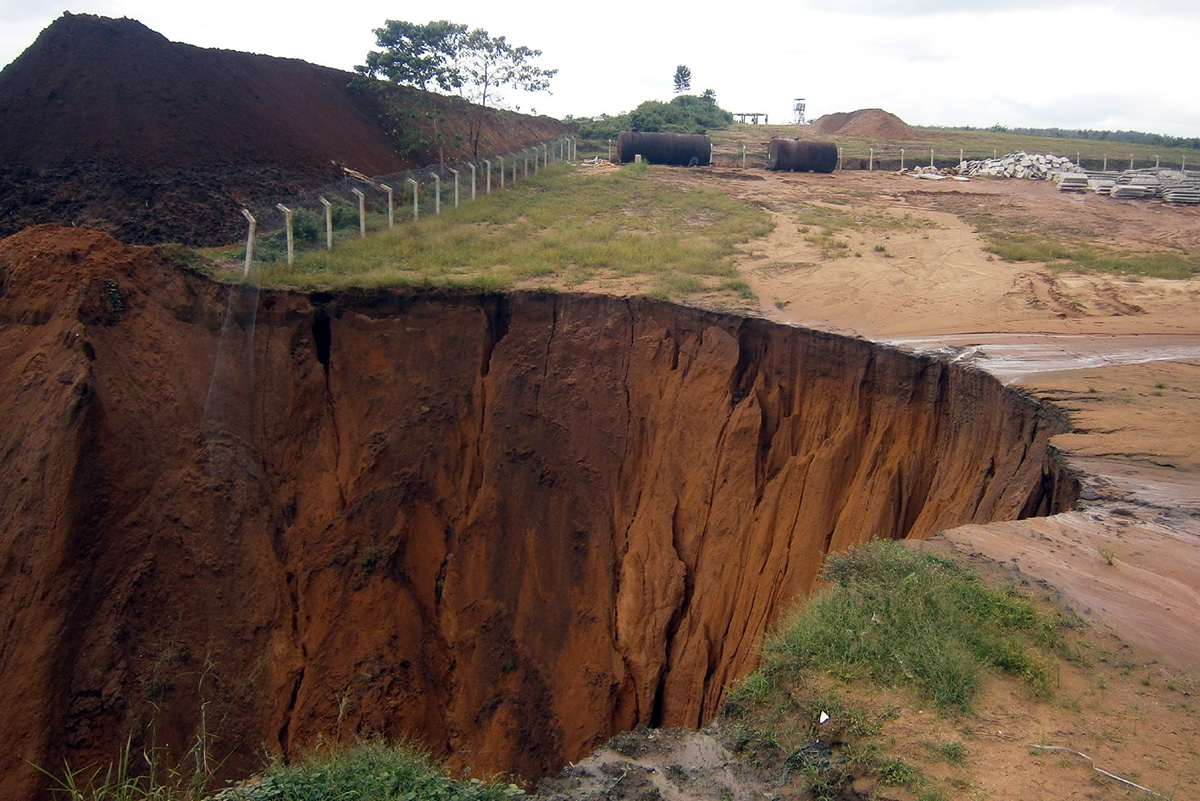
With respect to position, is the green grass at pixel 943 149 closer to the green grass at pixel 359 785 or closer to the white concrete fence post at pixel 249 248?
the white concrete fence post at pixel 249 248

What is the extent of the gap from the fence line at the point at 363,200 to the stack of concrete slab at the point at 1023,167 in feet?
52.4

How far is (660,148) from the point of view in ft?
98.6

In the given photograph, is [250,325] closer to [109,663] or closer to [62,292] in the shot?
[62,292]

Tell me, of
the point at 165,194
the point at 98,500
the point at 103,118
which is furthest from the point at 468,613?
the point at 103,118

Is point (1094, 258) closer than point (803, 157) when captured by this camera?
Answer: Yes

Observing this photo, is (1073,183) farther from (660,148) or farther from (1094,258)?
(660,148)

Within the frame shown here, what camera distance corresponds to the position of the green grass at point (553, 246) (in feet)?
44.7

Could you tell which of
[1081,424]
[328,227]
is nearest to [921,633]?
[1081,424]

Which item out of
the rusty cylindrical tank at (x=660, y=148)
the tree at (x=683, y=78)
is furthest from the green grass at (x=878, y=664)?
the tree at (x=683, y=78)

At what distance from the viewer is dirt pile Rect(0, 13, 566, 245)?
15.5 meters

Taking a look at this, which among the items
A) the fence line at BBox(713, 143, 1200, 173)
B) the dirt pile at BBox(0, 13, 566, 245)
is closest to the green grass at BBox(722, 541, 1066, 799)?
the dirt pile at BBox(0, 13, 566, 245)

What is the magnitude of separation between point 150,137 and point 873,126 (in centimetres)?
4009

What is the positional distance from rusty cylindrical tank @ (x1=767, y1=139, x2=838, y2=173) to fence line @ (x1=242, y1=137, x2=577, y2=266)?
9527 mm

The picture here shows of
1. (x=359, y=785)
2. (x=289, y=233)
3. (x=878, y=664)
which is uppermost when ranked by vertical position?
(x=289, y=233)
